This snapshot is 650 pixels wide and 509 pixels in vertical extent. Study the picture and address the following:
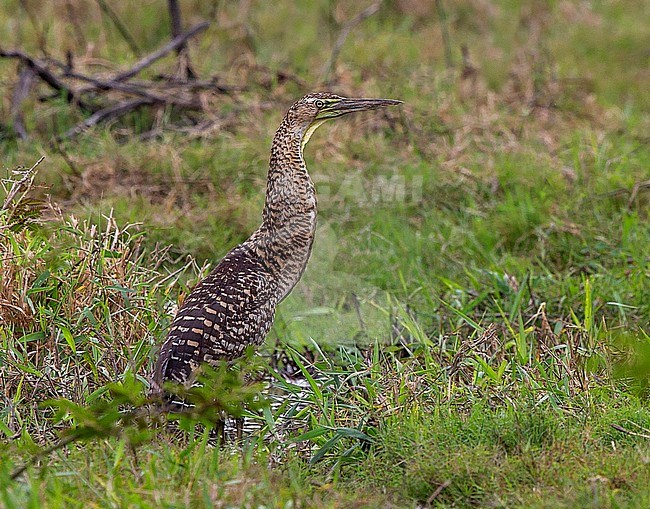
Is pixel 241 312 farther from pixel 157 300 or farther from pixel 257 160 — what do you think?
pixel 257 160

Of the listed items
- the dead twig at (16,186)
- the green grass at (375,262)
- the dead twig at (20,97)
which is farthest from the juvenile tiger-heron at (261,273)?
the dead twig at (20,97)

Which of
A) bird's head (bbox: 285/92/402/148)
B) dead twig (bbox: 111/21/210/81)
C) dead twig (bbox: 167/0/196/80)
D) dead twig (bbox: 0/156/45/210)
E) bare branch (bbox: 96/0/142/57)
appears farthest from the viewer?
bare branch (bbox: 96/0/142/57)

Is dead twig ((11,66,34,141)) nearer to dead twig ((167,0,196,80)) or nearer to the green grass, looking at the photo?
the green grass

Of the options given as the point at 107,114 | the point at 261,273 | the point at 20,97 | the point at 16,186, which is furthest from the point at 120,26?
the point at 261,273

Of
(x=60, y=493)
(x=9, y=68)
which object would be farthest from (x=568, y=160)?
(x=60, y=493)

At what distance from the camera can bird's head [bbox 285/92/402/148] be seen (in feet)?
15.8

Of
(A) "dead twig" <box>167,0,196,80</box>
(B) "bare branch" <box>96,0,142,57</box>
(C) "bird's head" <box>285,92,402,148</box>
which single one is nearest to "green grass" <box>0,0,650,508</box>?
(B) "bare branch" <box>96,0,142,57</box>

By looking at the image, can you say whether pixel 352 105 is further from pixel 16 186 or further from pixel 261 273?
pixel 16 186

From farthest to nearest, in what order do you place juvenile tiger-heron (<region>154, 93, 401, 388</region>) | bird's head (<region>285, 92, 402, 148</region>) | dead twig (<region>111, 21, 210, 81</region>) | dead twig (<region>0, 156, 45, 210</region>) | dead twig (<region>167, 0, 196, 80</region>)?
1. dead twig (<region>167, 0, 196, 80</region>)
2. dead twig (<region>111, 21, 210, 81</region>)
3. bird's head (<region>285, 92, 402, 148</region>)
4. dead twig (<region>0, 156, 45, 210</region>)
5. juvenile tiger-heron (<region>154, 93, 401, 388</region>)

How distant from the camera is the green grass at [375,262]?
11.4ft

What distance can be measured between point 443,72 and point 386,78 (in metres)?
0.58

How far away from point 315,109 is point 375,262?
5.74ft

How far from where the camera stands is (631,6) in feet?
35.1

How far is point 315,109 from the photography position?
15.8 feet
